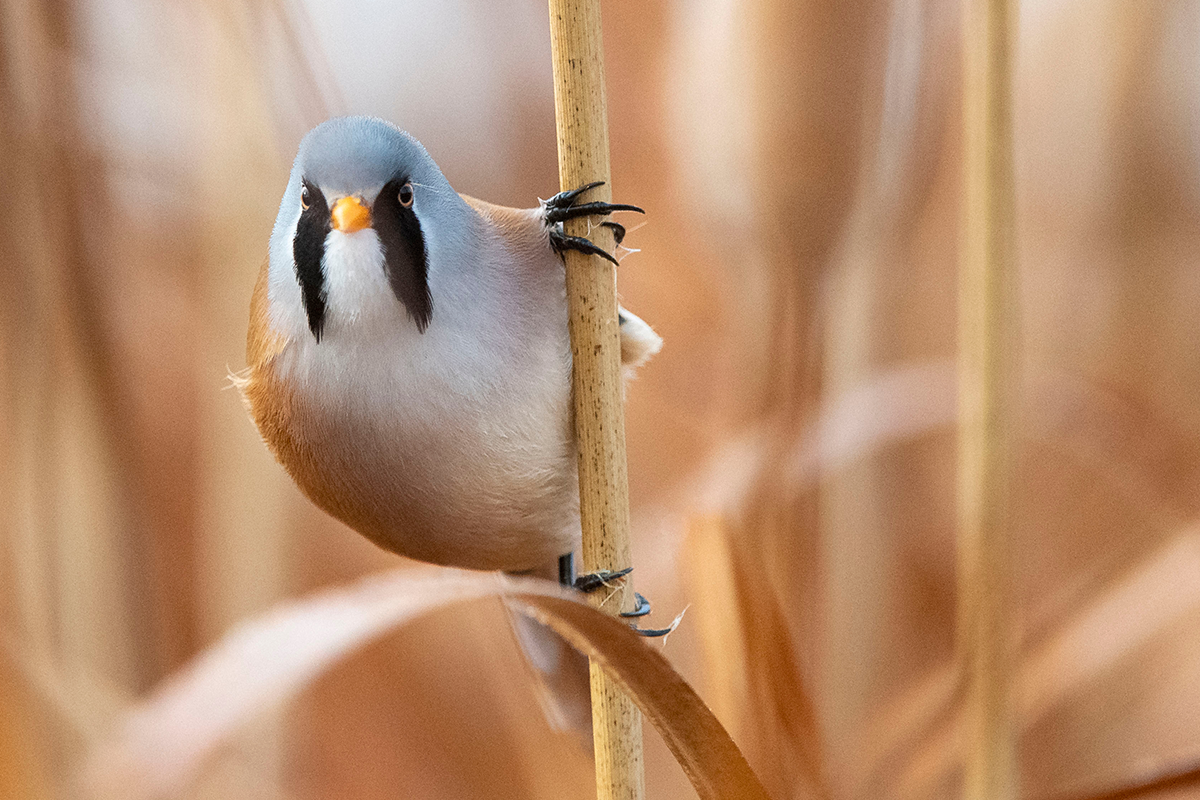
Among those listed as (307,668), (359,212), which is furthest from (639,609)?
(307,668)

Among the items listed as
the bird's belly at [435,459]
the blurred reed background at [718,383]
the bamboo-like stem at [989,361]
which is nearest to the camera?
the bamboo-like stem at [989,361]

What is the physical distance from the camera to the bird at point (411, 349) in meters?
0.67

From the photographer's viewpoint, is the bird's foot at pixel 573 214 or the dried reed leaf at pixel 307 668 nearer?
the dried reed leaf at pixel 307 668

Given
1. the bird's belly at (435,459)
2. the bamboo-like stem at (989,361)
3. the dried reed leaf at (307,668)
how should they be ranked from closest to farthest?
1. the dried reed leaf at (307,668)
2. the bamboo-like stem at (989,361)
3. the bird's belly at (435,459)

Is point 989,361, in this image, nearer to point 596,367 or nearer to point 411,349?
point 596,367

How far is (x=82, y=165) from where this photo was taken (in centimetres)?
95

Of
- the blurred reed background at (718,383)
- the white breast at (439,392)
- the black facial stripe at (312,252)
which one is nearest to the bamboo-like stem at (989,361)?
the blurred reed background at (718,383)

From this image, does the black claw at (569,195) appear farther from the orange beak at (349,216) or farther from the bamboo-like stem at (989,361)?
the bamboo-like stem at (989,361)

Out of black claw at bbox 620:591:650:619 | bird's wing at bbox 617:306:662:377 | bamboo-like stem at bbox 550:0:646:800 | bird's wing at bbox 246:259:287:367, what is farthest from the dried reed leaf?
bird's wing at bbox 617:306:662:377

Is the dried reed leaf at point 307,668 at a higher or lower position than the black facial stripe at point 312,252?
lower

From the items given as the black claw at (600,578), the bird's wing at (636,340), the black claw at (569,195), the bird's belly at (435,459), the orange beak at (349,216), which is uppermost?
the bird's wing at (636,340)

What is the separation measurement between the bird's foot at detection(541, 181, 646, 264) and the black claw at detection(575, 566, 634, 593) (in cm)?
24

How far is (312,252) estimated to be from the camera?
0.68 m

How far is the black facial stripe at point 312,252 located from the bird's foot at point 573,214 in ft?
0.58
